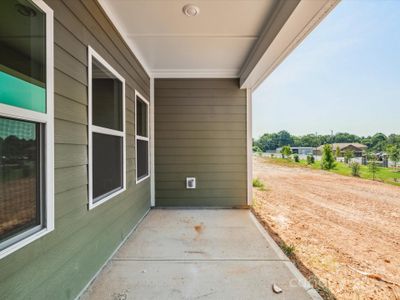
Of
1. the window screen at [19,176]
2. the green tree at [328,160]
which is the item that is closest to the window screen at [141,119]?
the window screen at [19,176]

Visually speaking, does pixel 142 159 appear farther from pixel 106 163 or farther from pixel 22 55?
pixel 22 55

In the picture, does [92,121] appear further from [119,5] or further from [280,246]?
[280,246]

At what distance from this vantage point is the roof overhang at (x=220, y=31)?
190 centimetres

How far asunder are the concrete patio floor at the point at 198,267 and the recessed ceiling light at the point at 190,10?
266 cm

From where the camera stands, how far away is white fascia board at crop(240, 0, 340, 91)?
159 cm

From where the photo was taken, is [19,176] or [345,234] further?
[345,234]

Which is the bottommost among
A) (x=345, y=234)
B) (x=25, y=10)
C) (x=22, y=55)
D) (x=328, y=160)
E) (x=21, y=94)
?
(x=345, y=234)

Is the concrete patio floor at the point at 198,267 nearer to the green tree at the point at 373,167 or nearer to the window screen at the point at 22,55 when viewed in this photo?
the window screen at the point at 22,55

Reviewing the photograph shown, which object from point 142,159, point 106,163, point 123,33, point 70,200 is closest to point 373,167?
point 142,159

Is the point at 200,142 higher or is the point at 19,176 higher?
the point at 200,142

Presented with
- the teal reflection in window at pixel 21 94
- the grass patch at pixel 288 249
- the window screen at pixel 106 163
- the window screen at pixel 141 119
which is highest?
the window screen at pixel 141 119

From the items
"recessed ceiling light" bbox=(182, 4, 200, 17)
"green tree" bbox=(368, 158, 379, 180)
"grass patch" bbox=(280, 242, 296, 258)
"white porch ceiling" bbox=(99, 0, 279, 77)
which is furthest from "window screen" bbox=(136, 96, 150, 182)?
"green tree" bbox=(368, 158, 379, 180)

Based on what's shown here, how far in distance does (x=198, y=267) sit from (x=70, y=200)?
1345 millimetres

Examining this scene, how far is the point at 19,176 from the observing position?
1.08 metres
